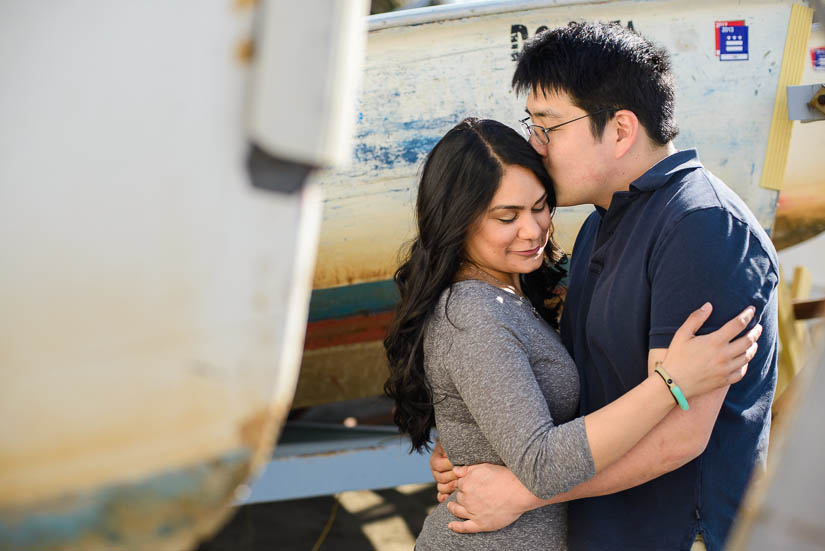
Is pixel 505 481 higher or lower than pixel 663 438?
lower

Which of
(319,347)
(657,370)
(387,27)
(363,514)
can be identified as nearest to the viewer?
(657,370)

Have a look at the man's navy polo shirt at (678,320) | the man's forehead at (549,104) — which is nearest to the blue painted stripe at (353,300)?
the man's forehead at (549,104)

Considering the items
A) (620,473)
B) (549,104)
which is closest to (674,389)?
(620,473)

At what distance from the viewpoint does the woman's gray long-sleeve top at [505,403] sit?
1.28 meters

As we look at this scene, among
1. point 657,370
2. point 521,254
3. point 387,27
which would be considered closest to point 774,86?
point 387,27

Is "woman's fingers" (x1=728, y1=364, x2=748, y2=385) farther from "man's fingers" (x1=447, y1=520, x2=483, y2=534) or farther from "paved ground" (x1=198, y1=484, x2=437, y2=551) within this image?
"paved ground" (x1=198, y1=484, x2=437, y2=551)

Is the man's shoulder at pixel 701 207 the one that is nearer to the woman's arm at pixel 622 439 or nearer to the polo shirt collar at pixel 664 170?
the polo shirt collar at pixel 664 170

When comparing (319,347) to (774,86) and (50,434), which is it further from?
(50,434)

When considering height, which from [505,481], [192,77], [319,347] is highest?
[192,77]

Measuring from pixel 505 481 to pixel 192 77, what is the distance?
1016 millimetres

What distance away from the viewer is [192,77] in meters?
0.57

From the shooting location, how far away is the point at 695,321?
1282 millimetres

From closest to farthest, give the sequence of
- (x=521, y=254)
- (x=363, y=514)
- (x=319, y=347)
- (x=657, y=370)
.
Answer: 1. (x=657, y=370)
2. (x=521, y=254)
3. (x=319, y=347)
4. (x=363, y=514)

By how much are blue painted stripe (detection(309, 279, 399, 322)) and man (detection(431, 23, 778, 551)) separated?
1.28 m
